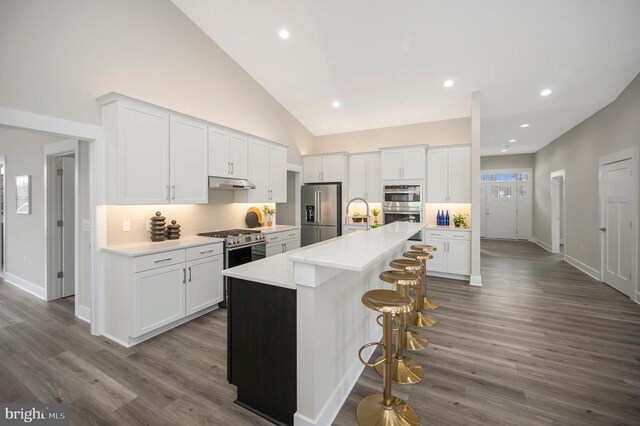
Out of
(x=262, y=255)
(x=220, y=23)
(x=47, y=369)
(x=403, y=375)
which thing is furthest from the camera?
(x=262, y=255)

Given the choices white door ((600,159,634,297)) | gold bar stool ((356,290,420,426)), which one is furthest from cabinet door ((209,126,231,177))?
white door ((600,159,634,297))

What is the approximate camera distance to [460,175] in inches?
204

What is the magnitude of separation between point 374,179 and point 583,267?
460 centimetres

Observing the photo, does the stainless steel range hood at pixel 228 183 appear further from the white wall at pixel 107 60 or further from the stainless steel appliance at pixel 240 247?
the white wall at pixel 107 60

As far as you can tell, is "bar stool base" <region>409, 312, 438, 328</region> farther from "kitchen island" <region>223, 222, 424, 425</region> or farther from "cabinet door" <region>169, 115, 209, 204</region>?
"cabinet door" <region>169, 115, 209, 204</region>

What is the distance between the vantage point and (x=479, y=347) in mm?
2791

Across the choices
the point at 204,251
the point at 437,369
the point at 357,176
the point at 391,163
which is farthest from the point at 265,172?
the point at 437,369

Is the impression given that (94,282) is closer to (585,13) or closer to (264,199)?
(264,199)

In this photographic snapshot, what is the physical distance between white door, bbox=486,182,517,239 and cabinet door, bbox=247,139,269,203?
873cm

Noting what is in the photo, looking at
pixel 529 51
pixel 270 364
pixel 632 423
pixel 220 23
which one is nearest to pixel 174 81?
pixel 220 23

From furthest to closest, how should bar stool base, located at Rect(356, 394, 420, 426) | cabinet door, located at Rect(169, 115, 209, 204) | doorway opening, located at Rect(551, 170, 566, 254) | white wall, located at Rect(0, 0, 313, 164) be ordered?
1. doorway opening, located at Rect(551, 170, 566, 254)
2. cabinet door, located at Rect(169, 115, 209, 204)
3. white wall, located at Rect(0, 0, 313, 164)
4. bar stool base, located at Rect(356, 394, 420, 426)

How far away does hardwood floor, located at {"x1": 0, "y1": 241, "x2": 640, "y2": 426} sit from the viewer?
194 cm

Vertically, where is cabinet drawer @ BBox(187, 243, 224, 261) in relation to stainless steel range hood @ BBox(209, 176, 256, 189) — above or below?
below

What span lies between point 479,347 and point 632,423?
1.06 m
